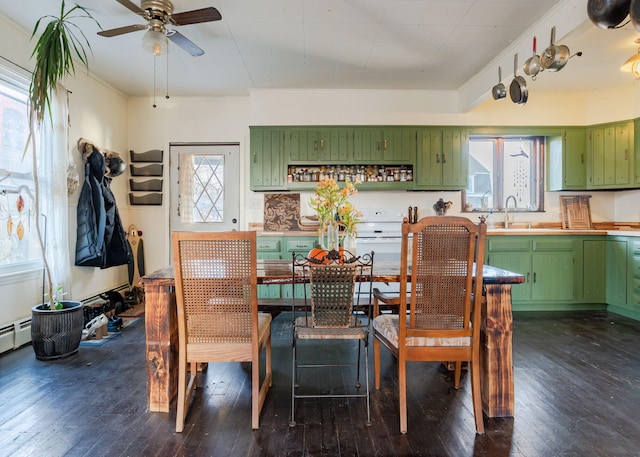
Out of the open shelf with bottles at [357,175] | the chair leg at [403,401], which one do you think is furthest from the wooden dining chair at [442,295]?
the open shelf with bottles at [357,175]

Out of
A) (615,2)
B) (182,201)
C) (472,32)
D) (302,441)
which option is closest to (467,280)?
(302,441)

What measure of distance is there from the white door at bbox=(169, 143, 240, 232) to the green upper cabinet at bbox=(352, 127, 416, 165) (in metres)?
1.73

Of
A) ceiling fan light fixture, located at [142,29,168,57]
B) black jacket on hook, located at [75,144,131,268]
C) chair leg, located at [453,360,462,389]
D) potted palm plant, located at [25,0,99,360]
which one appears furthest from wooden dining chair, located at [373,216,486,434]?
black jacket on hook, located at [75,144,131,268]

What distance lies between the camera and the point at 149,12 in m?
2.48

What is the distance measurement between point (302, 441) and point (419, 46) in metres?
3.53

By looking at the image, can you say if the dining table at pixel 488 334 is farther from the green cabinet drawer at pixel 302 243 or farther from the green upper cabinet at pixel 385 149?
the green upper cabinet at pixel 385 149

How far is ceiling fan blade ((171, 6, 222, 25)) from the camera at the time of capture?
234cm

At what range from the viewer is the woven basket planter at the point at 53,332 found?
2.73 meters

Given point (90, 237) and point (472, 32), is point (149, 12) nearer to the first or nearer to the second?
point (90, 237)

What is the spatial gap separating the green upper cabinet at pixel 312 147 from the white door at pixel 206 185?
2.76 feet

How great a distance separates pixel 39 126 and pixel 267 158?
2415 mm

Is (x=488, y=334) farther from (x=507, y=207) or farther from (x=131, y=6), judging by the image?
(x=507, y=207)

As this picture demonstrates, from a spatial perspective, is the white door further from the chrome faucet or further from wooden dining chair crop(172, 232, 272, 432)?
the chrome faucet

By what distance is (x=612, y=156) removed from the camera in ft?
14.0
